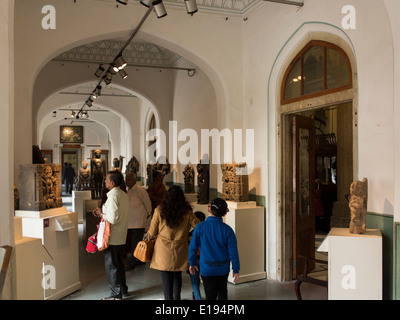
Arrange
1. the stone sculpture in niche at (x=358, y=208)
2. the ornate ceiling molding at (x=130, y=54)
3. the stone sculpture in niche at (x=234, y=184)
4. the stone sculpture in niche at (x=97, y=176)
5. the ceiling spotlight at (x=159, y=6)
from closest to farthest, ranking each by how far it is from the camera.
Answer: the stone sculpture in niche at (x=358, y=208) → the ceiling spotlight at (x=159, y=6) → the stone sculpture in niche at (x=234, y=184) → the ornate ceiling molding at (x=130, y=54) → the stone sculpture in niche at (x=97, y=176)

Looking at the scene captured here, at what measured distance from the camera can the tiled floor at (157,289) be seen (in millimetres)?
5371

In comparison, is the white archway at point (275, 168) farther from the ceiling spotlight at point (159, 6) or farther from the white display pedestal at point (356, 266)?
the white display pedestal at point (356, 266)

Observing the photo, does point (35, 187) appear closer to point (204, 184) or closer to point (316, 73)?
point (204, 184)

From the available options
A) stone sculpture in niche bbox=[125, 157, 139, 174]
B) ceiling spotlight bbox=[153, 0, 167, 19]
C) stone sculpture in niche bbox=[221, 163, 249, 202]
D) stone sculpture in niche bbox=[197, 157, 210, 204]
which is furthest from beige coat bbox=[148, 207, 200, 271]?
stone sculpture in niche bbox=[125, 157, 139, 174]

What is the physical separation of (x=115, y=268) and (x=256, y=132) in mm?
3151

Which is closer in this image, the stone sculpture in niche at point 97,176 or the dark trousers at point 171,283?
the dark trousers at point 171,283

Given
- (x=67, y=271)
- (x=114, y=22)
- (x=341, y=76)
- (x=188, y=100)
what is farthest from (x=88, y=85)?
(x=341, y=76)

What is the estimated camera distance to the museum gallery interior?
3.58 metres

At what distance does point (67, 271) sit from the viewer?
5.39 m

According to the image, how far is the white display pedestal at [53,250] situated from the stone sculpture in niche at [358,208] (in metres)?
3.59

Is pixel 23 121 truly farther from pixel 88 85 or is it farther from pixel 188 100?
pixel 88 85

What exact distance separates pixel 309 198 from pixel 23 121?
4.56 metres

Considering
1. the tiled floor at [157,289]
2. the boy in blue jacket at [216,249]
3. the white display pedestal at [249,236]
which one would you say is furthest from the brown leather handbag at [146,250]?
the white display pedestal at [249,236]

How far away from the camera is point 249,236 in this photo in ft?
20.2
